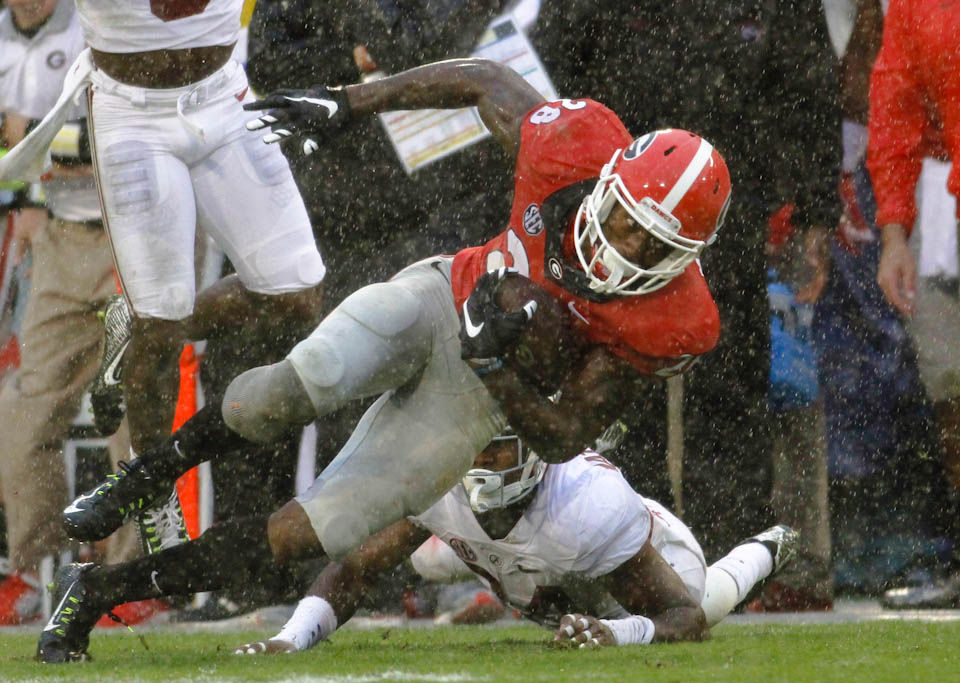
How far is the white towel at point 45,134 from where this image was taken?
4.87 m

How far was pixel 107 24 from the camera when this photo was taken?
476 cm

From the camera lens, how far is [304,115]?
A: 13.6 feet

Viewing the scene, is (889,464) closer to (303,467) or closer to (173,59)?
(303,467)

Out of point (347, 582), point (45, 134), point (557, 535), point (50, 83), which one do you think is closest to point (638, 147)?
point (557, 535)

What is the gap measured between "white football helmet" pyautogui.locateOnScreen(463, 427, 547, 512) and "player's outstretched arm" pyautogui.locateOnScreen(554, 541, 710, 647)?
33cm

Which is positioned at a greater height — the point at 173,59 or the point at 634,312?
the point at 173,59

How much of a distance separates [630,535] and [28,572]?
221 cm

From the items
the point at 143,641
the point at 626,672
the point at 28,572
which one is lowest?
the point at 28,572

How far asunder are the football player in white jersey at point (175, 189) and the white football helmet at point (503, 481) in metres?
1.00

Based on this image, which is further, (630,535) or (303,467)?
(303,467)

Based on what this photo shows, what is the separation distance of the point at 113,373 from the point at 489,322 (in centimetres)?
156

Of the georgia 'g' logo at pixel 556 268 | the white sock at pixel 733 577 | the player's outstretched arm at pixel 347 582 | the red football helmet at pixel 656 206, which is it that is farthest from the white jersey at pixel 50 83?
the white sock at pixel 733 577

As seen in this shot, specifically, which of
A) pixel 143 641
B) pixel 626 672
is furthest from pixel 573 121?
pixel 143 641

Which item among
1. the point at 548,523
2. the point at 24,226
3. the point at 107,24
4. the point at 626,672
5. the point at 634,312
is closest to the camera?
the point at 626,672
